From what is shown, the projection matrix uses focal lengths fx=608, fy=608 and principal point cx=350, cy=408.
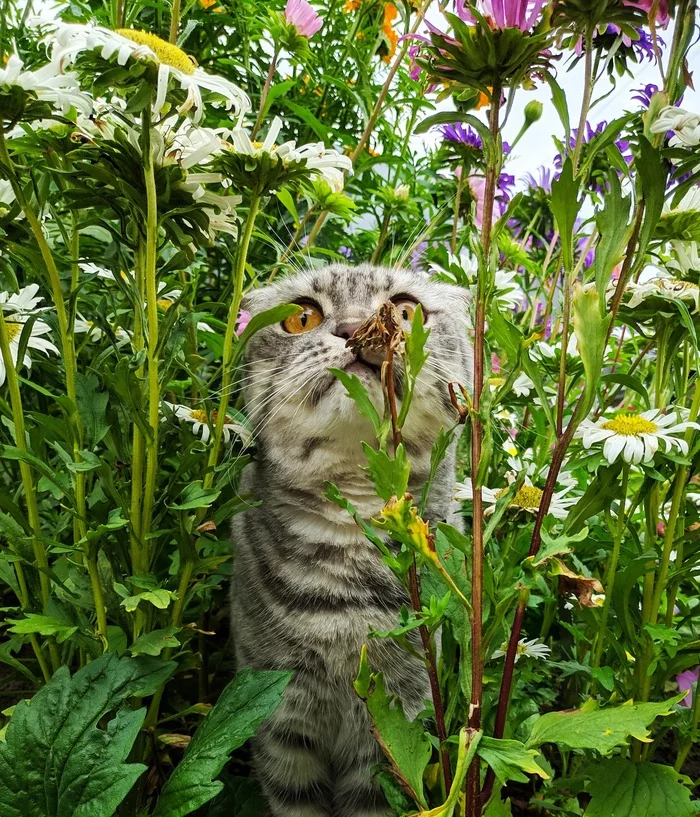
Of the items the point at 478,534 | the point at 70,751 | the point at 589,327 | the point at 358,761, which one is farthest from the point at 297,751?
the point at 589,327

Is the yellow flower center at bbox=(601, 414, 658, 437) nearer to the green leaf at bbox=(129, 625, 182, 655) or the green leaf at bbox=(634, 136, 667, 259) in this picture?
the green leaf at bbox=(634, 136, 667, 259)

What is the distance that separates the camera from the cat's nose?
38.1 inches

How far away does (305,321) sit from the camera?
44.2 inches

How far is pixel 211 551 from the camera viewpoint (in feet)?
3.76

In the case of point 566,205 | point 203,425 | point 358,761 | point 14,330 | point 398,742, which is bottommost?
point 358,761

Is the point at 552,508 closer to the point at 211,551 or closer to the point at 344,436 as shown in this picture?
the point at 344,436

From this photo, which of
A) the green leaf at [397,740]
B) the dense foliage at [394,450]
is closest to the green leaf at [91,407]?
the dense foliage at [394,450]

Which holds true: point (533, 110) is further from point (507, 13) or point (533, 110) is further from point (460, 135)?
point (507, 13)

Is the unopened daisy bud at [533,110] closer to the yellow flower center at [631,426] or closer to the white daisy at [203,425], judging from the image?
the yellow flower center at [631,426]

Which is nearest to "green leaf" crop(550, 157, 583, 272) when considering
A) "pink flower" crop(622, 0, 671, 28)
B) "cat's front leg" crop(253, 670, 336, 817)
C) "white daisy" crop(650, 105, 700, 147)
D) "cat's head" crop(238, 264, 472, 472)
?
"white daisy" crop(650, 105, 700, 147)

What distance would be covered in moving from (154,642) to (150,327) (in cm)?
40

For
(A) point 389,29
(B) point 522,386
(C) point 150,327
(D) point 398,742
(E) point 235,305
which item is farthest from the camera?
(A) point 389,29

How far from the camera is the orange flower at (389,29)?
158 cm

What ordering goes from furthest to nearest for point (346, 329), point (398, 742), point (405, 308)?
point (405, 308) < point (346, 329) < point (398, 742)
